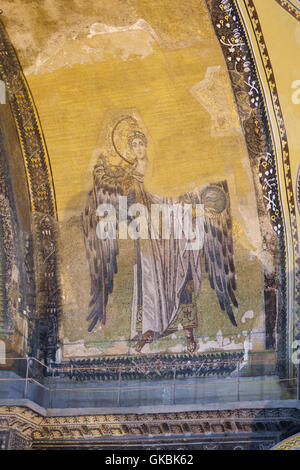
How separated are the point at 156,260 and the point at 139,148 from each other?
5.22 feet

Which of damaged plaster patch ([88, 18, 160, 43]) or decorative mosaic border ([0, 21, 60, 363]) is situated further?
decorative mosaic border ([0, 21, 60, 363])

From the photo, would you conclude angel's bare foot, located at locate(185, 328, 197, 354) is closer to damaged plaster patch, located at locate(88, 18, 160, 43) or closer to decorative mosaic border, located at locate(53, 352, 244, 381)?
decorative mosaic border, located at locate(53, 352, 244, 381)

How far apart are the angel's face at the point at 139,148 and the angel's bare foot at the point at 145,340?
8.00 ft

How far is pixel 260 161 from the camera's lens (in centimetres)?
1238

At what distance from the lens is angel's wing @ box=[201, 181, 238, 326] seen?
12.7 m

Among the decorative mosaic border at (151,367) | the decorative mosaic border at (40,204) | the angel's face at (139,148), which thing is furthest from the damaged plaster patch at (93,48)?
the decorative mosaic border at (151,367)

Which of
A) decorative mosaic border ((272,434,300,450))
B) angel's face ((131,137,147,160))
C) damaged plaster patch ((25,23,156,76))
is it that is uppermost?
damaged plaster patch ((25,23,156,76))

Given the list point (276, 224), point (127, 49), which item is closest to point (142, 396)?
point (276, 224)

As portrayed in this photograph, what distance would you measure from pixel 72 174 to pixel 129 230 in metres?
1.13

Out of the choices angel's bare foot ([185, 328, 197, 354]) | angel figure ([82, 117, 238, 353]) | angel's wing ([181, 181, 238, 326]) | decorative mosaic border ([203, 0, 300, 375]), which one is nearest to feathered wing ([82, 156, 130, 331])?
angel figure ([82, 117, 238, 353])

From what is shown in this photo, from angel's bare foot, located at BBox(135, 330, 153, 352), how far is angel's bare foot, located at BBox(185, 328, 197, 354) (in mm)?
509

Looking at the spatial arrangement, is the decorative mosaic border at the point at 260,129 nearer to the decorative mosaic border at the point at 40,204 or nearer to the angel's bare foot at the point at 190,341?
the angel's bare foot at the point at 190,341

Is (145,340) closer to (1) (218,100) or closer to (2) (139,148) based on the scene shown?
(2) (139,148)
